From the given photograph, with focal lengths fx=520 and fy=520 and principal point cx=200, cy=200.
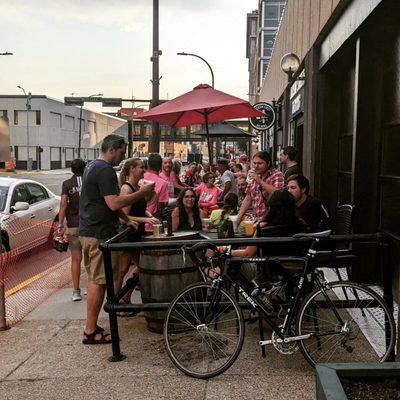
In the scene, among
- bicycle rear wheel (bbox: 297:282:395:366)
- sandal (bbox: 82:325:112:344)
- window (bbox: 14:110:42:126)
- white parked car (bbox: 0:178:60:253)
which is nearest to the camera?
bicycle rear wheel (bbox: 297:282:395:366)

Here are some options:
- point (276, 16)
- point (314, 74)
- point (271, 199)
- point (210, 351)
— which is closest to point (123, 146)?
point (271, 199)

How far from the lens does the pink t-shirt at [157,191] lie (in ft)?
24.1

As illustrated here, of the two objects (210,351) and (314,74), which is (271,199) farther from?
(314,74)

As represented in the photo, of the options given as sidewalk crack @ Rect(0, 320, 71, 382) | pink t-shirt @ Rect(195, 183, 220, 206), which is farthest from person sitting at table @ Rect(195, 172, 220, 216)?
sidewalk crack @ Rect(0, 320, 71, 382)

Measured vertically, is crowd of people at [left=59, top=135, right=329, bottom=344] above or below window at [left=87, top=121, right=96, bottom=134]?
below

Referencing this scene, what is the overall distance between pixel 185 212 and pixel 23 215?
198 inches

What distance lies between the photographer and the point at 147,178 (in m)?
7.42

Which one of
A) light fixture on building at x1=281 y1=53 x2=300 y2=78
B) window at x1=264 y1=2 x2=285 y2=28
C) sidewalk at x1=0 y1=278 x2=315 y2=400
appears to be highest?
Result: window at x1=264 y1=2 x2=285 y2=28

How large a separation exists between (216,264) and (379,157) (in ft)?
11.6

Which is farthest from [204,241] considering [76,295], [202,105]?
[202,105]

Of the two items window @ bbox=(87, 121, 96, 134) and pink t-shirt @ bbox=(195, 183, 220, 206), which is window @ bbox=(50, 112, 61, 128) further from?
pink t-shirt @ bbox=(195, 183, 220, 206)

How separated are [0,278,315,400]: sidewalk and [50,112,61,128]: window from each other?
61591 millimetres

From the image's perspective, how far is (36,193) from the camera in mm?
11516

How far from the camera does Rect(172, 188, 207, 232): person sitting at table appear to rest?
670cm
